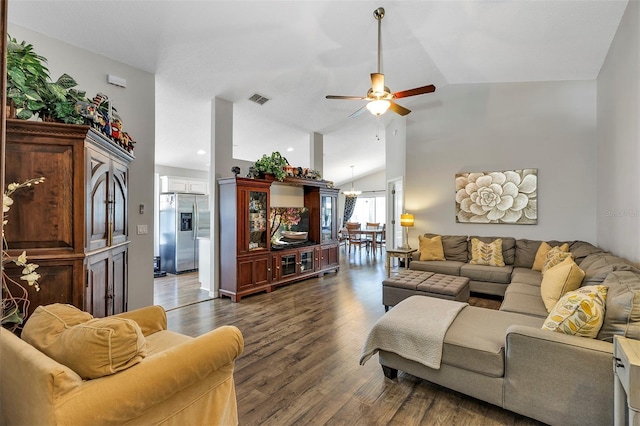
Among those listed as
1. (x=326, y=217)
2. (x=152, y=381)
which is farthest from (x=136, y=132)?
(x=326, y=217)

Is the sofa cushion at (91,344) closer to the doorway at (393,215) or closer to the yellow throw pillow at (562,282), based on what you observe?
the yellow throw pillow at (562,282)

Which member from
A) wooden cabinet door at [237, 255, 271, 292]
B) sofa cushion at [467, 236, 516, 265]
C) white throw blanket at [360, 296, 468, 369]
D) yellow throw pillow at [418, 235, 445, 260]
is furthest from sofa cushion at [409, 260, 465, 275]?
wooden cabinet door at [237, 255, 271, 292]

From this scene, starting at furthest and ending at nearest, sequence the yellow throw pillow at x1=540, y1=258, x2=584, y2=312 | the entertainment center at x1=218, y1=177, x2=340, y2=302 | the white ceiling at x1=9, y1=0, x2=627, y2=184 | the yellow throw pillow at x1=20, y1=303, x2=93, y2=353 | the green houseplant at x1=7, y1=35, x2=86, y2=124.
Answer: the entertainment center at x1=218, y1=177, x2=340, y2=302
the white ceiling at x1=9, y1=0, x2=627, y2=184
the yellow throw pillow at x1=540, y1=258, x2=584, y2=312
the green houseplant at x1=7, y1=35, x2=86, y2=124
the yellow throw pillow at x1=20, y1=303, x2=93, y2=353

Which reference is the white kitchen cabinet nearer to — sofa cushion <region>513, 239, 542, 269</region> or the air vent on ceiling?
the air vent on ceiling

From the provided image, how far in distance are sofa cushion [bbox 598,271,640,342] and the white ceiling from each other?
9.87 feet

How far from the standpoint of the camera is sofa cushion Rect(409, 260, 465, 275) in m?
4.72

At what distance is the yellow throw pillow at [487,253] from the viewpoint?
481 centimetres

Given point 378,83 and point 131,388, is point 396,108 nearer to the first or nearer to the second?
point 378,83

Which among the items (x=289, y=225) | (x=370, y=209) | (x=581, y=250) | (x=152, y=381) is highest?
(x=370, y=209)

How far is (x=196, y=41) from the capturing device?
3.33 metres

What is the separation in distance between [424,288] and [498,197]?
280 centimetres

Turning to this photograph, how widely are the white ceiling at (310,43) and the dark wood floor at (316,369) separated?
3.14 metres

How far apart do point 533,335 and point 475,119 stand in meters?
4.70

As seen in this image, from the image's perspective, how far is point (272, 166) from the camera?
4.84m
